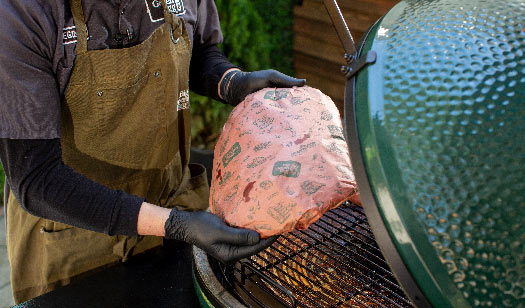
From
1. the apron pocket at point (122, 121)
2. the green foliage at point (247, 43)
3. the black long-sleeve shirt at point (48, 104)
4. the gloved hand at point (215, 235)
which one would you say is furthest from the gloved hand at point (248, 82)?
the green foliage at point (247, 43)

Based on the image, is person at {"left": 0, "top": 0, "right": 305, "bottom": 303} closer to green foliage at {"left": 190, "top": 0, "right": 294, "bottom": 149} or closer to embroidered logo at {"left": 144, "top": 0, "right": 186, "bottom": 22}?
embroidered logo at {"left": 144, "top": 0, "right": 186, "bottom": 22}

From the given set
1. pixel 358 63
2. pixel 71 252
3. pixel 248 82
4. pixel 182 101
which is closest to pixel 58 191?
pixel 71 252

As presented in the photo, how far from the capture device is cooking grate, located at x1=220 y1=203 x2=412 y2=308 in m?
1.24

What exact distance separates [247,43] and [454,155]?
3395 millimetres

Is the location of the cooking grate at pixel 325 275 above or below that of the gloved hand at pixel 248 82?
below

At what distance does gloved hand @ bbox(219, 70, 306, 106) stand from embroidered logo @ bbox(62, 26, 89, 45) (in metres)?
0.55

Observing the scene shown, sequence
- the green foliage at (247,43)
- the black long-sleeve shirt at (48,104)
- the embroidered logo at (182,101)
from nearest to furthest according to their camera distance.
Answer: the black long-sleeve shirt at (48,104), the embroidered logo at (182,101), the green foliage at (247,43)

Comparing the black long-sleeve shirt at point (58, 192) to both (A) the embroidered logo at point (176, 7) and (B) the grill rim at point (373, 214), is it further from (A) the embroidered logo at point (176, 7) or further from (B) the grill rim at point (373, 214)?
(B) the grill rim at point (373, 214)

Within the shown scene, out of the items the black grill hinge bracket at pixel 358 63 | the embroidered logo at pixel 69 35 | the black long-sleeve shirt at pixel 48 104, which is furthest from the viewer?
the embroidered logo at pixel 69 35

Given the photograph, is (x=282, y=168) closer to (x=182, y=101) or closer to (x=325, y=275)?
(x=325, y=275)

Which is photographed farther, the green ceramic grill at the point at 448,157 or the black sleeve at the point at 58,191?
the black sleeve at the point at 58,191

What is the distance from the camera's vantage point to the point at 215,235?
1178 mm

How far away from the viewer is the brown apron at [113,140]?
1.40 m

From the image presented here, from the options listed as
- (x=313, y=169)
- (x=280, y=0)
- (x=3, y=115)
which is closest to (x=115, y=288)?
(x=3, y=115)
